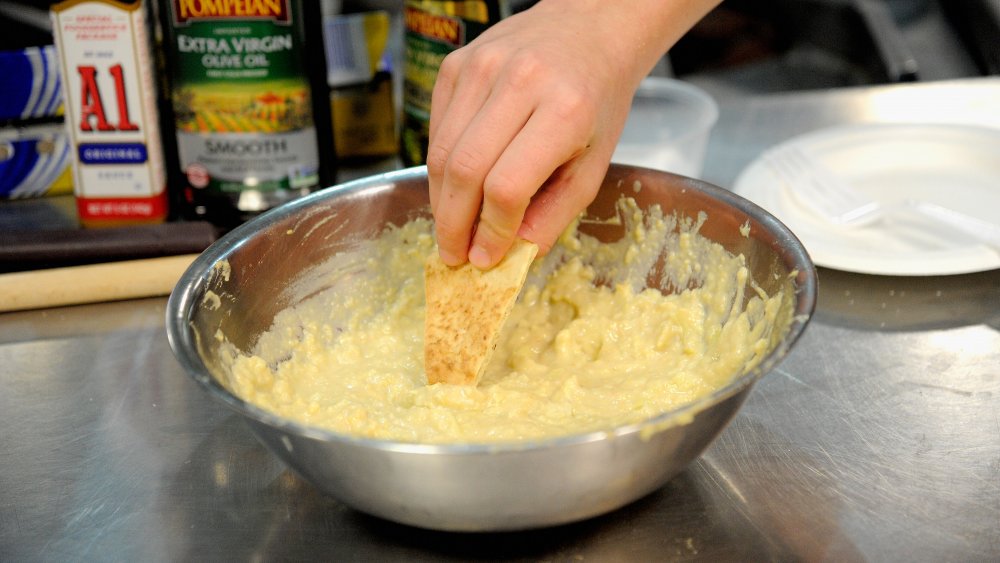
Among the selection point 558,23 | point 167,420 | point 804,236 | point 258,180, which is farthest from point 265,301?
point 804,236

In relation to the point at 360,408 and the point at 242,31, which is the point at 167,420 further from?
the point at 242,31

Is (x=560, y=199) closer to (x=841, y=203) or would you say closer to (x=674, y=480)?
(x=674, y=480)

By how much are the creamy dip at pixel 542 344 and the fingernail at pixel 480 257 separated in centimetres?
12

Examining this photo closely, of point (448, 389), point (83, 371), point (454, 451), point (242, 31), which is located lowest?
point (83, 371)

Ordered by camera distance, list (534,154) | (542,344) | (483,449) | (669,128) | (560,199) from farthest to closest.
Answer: (669,128) < (542,344) < (560,199) < (534,154) < (483,449)

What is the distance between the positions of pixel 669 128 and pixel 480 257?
2.51 ft

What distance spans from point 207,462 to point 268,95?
20.9 inches

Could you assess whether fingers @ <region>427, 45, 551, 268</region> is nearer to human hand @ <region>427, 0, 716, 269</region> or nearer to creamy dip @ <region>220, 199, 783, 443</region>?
human hand @ <region>427, 0, 716, 269</region>

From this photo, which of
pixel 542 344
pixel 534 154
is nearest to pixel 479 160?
pixel 534 154

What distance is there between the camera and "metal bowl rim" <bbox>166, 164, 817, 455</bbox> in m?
0.71

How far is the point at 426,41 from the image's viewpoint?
1392 mm

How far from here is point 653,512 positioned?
91 centimetres

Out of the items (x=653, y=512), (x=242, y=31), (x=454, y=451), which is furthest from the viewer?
(x=242, y=31)

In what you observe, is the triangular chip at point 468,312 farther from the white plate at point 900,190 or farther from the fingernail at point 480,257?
the white plate at point 900,190
